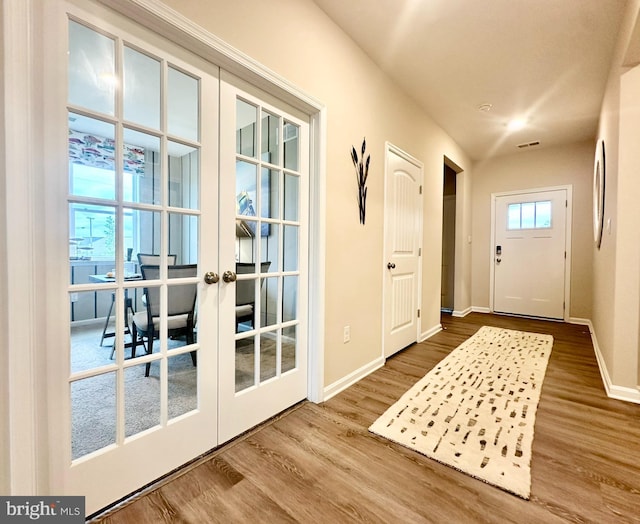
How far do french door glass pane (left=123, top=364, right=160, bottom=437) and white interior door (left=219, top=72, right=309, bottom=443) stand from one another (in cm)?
33

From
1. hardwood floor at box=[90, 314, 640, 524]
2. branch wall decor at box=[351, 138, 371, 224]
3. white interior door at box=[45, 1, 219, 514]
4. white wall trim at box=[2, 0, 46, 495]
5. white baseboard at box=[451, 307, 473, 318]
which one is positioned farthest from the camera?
white baseboard at box=[451, 307, 473, 318]

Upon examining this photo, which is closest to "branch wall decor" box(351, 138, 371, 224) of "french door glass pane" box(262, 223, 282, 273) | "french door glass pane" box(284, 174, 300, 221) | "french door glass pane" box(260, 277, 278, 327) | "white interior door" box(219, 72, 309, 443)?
"white interior door" box(219, 72, 309, 443)

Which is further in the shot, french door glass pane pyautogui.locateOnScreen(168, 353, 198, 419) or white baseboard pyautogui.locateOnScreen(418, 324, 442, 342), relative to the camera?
white baseboard pyautogui.locateOnScreen(418, 324, 442, 342)

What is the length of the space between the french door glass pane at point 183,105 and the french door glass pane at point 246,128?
0.24 m

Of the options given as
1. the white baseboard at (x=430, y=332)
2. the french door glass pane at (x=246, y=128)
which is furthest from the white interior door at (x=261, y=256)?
the white baseboard at (x=430, y=332)

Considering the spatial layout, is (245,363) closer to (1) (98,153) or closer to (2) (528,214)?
(1) (98,153)

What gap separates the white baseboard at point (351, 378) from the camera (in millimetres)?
2163

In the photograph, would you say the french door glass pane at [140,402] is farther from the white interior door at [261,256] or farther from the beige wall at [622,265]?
the beige wall at [622,265]

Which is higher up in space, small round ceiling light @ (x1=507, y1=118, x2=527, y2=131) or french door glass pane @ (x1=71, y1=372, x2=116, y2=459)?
small round ceiling light @ (x1=507, y1=118, x2=527, y2=131)

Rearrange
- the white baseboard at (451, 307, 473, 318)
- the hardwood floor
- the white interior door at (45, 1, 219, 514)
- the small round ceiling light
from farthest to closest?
the white baseboard at (451, 307, 473, 318) < the small round ceiling light < the hardwood floor < the white interior door at (45, 1, 219, 514)

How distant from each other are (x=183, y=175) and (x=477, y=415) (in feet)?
7.15

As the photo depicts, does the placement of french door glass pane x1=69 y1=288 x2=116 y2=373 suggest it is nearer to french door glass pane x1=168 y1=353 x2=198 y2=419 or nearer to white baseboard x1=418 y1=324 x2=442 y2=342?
french door glass pane x1=168 y1=353 x2=198 y2=419

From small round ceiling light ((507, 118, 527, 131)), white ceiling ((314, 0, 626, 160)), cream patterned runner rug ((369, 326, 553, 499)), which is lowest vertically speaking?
cream patterned runner rug ((369, 326, 553, 499))

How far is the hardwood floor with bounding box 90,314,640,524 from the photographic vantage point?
1.20 metres
